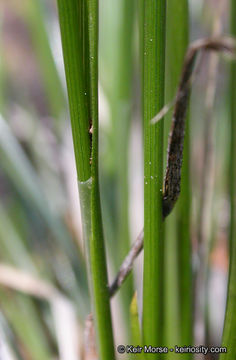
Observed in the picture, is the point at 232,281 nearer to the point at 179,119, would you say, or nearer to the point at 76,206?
the point at 179,119

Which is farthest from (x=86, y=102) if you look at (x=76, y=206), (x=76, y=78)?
(x=76, y=206)

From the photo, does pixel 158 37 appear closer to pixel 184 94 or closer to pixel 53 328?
pixel 184 94

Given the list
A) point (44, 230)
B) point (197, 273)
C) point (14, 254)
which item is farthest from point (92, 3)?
point (44, 230)

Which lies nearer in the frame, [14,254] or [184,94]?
[184,94]

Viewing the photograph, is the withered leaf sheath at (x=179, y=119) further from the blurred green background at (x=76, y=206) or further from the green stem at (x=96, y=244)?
the blurred green background at (x=76, y=206)

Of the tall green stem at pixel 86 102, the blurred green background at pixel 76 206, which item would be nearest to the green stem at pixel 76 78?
the tall green stem at pixel 86 102

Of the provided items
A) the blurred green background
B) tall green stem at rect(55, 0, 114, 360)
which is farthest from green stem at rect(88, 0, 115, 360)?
the blurred green background

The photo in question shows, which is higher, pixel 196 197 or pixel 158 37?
pixel 158 37

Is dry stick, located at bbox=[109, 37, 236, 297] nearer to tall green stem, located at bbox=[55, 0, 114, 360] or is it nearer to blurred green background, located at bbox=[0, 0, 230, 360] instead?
tall green stem, located at bbox=[55, 0, 114, 360]
